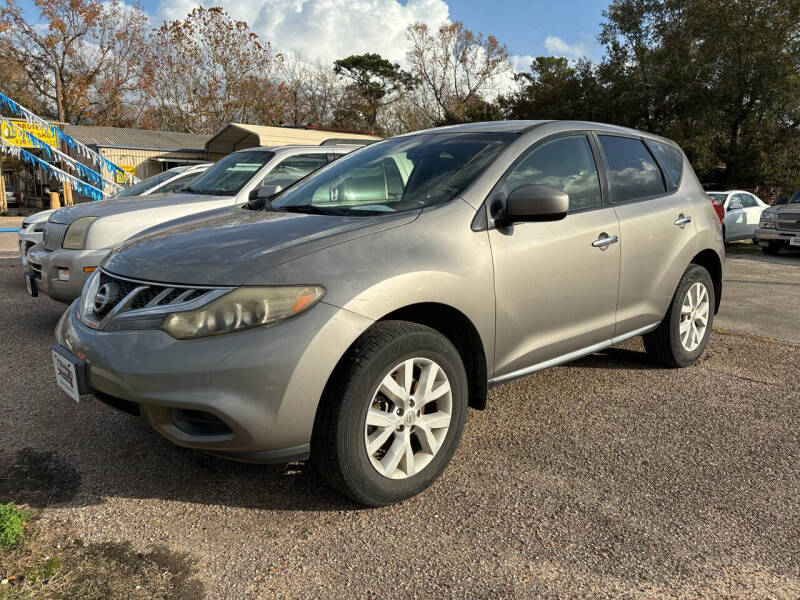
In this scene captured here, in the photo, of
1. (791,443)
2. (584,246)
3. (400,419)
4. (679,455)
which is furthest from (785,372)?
(400,419)

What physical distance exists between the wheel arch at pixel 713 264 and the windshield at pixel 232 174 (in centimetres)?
420

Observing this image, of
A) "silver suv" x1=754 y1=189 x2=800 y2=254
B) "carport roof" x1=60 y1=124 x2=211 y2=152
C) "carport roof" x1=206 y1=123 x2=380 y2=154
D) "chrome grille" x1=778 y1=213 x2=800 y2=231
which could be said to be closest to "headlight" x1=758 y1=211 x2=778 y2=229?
"silver suv" x1=754 y1=189 x2=800 y2=254

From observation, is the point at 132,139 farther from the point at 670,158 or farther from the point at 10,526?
the point at 10,526

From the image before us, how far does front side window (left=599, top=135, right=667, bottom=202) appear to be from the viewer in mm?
3830

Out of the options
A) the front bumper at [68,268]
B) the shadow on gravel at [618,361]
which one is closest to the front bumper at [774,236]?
the shadow on gravel at [618,361]

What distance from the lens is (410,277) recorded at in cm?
260

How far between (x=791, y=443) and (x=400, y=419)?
2.22 m

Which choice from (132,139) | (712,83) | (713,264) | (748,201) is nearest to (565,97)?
(712,83)

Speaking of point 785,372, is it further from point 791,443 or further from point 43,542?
point 43,542

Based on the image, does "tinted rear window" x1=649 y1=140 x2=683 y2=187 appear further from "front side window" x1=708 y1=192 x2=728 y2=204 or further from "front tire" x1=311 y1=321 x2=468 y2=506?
"front side window" x1=708 y1=192 x2=728 y2=204

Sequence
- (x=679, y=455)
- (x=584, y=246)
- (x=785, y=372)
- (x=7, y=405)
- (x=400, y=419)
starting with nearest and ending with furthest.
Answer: (x=400, y=419) → (x=679, y=455) → (x=584, y=246) → (x=7, y=405) → (x=785, y=372)

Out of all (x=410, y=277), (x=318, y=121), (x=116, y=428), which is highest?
(x=318, y=121)

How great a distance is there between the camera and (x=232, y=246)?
262cm

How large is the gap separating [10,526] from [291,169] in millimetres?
4907
